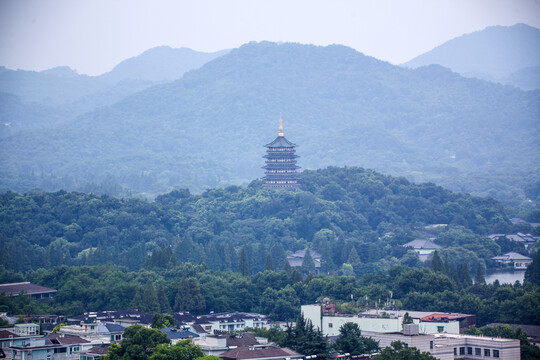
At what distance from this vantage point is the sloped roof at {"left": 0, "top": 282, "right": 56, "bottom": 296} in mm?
81562

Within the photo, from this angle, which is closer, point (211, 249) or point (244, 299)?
point (244, 299)

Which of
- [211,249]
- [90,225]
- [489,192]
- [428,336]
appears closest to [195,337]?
[428,336]

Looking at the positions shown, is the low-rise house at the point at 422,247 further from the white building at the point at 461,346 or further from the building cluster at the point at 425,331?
the white building at the point at 461,346

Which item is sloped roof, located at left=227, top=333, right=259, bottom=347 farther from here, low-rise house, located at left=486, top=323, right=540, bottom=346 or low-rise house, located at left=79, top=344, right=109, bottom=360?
low-rise house, located at left=486, top=323, right=540, bottom=346

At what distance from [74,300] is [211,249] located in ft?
100

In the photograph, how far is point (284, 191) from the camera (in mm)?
146000

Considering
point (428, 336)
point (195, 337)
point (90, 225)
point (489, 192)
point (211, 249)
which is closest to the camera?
point (428, 336)

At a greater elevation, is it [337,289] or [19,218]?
[19,218]

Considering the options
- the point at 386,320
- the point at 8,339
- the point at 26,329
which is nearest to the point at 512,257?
the point at 386,320

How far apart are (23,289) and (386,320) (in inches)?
1164

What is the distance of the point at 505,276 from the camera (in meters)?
108

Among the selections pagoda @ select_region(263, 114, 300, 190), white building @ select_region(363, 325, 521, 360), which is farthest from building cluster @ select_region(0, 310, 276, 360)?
pagoda @ select_region(263, 114, 300, 190)

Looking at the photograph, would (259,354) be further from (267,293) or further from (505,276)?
(505,276)

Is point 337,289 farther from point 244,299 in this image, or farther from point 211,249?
point 211,249
